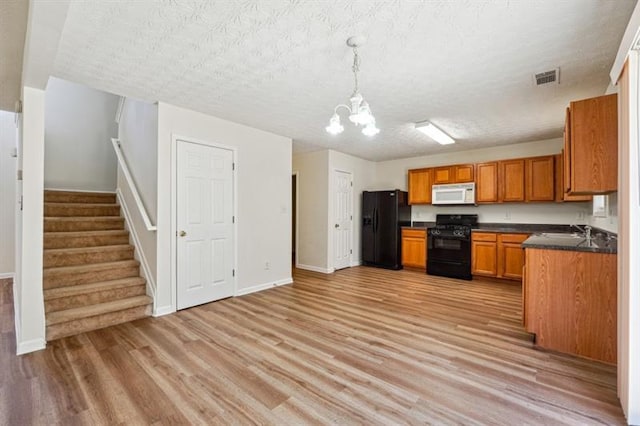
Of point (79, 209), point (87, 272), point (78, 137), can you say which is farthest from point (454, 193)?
point (78, 137)

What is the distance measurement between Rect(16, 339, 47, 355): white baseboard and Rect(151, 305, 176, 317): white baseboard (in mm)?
933

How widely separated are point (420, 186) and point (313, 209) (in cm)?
233

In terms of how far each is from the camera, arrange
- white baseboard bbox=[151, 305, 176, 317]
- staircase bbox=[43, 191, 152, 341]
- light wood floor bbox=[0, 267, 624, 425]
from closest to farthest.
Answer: light wood floor bbox=[0, 267, 624, 425], staircase bbox=[43, 191, 152, 341], white baseboard bbox=[151, 305, 176, 317]

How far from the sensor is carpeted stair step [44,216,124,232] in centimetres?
389

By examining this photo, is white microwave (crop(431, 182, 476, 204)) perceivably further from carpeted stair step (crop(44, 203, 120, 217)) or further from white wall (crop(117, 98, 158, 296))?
carpeted stair step (crop(44, 203, 120, 217))

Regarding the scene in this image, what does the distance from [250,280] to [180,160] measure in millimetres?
1949

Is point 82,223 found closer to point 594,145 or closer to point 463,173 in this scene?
A: point 594,145

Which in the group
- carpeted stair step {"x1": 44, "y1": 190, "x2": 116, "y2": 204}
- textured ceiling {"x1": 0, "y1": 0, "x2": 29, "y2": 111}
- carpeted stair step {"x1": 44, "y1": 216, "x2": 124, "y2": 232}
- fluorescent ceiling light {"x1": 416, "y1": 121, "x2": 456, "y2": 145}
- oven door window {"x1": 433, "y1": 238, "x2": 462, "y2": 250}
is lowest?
oven door window {"x1": 433, "y1": 238, "x2": 462, "y2": 250}

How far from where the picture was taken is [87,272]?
11.1 feet

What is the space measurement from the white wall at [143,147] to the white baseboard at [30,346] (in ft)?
4.84

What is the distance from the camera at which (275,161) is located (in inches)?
186

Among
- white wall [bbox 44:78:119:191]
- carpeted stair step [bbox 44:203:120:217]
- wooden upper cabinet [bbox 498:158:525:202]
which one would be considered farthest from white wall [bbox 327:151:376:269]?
white wall [bbox 44:78:119:191]

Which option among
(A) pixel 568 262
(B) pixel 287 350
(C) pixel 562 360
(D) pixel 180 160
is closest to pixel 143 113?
(D) pixel 180 160

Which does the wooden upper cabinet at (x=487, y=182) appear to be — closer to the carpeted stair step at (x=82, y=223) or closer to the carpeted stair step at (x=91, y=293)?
the carpeted stair step at (x=91, y=293)
